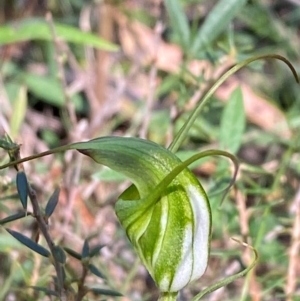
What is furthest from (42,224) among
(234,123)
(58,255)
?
(234,123)

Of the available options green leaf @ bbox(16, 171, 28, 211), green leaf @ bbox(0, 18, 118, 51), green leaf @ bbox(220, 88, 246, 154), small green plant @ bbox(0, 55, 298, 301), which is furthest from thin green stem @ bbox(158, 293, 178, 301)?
green leaf @ bbox(0, 18, 118, 51)

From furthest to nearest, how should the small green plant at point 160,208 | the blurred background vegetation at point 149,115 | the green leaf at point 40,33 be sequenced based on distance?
the green leaf at point 40,33, the blurred background vegetation at point 149,115, the small green plant at point 160,208

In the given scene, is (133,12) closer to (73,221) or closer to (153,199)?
(73,221)

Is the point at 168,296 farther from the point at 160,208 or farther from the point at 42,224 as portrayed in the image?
the point at 42,224

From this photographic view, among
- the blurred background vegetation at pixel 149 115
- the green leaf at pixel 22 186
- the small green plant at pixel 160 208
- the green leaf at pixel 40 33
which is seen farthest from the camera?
the green leaf at pixel 40 33

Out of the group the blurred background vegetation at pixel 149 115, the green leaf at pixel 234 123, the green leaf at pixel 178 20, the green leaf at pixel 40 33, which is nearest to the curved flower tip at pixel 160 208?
the blurred background vegetation at pixel 149 115

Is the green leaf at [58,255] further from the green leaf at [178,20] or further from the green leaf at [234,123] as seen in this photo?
the green leaf at [178,20]

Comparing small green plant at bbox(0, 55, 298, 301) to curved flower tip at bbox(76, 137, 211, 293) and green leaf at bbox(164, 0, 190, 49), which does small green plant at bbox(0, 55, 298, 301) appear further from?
green leaf at bbox(164, 0, 190, 49)

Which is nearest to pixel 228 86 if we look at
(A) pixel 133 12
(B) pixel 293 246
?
(A) pixel 133 12
